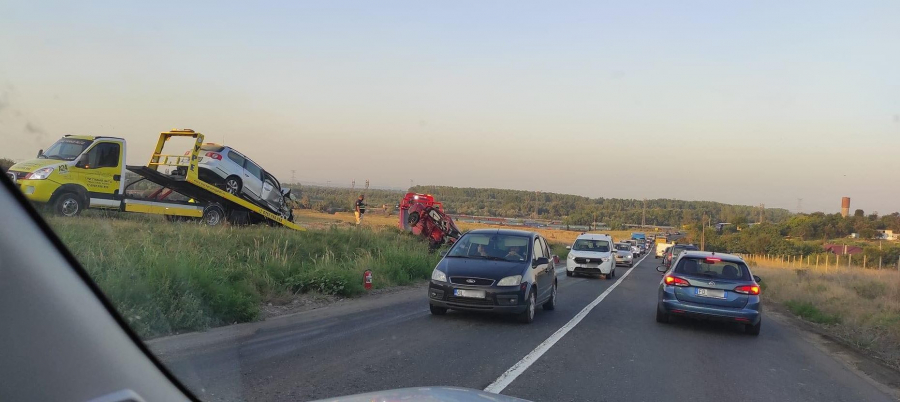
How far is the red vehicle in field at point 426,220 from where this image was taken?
1022 inches

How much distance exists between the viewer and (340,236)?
63.0ft

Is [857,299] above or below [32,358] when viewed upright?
below

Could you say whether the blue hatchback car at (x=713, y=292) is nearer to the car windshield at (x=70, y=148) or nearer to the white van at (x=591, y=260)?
the white van at (x=591, y=260)

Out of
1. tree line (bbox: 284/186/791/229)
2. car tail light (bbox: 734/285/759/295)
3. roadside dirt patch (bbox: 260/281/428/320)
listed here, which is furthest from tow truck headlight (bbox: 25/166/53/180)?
tree line (bbox: 284/186/791/229)

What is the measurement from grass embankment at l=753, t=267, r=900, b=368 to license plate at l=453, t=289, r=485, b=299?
6.15 m

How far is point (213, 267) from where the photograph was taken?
1073cm

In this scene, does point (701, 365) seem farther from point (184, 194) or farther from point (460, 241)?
point (184, 194)

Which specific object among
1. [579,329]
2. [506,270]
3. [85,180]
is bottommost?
[579,329]

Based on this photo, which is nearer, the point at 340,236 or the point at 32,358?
the point at 32,358

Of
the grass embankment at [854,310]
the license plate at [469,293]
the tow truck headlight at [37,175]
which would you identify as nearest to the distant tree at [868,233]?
the grass embankment at [854,310]

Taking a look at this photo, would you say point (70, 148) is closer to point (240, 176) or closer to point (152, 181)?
point (152, 181)

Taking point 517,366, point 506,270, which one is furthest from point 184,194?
point 517,366

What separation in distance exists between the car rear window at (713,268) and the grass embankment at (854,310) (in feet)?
7.70

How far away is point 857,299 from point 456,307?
12598 millimetres
